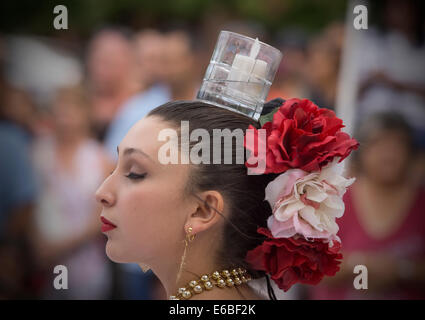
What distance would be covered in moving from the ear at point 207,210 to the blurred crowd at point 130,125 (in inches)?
60.7

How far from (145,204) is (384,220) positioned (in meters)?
1.97

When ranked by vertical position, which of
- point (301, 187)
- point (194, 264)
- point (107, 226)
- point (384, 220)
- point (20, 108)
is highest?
point (20, 108)

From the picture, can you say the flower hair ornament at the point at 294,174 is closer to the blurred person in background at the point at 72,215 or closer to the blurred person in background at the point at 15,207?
the blurred person in background at the point at 72,215

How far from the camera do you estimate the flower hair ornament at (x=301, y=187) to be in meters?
1.30

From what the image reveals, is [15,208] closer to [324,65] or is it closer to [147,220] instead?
[147,220]

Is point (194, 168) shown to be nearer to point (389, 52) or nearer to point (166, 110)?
point (166, 110)

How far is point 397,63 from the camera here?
3307 mm

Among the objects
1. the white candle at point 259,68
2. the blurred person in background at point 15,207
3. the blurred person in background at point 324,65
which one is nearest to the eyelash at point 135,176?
the white candle at point 259,68

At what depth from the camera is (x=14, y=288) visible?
2787 millimetres

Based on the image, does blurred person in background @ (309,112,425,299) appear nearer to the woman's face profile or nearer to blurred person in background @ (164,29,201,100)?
blurred person in background @ (164,29,201,100)

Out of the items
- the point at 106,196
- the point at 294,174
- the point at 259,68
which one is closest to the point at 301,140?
the point at 294,174
